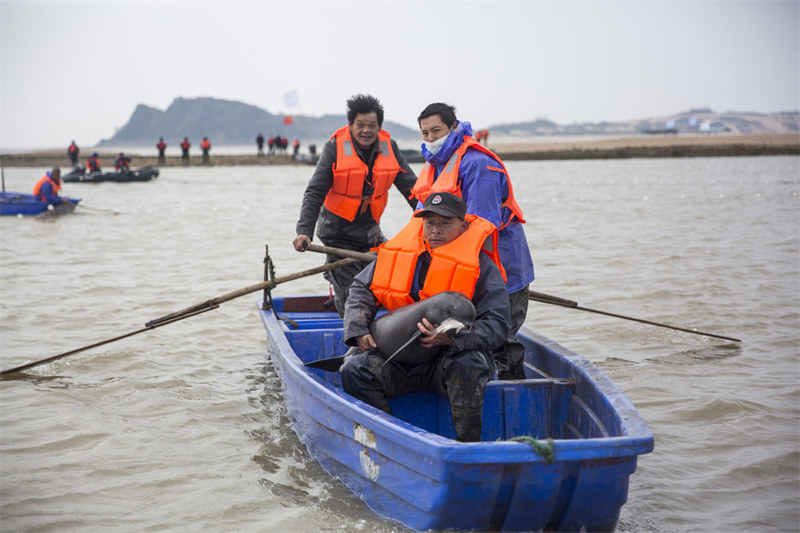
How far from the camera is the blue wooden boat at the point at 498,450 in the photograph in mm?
3307

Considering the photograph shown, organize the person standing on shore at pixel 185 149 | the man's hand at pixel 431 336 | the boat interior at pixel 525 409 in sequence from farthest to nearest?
the person standing on shore at pixel 185 149 → the boat interior at pixel 525 409 → the man's hand at pixel 431 336

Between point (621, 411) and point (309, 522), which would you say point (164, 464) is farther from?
point (621, 411)

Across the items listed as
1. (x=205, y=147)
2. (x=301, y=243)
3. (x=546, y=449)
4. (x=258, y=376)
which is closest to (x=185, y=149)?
(x=205, y=147)

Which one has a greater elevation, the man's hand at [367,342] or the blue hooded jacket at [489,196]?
the blue hooded jacket at [489,196]

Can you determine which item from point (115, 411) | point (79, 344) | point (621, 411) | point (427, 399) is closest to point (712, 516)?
point (621, 411)

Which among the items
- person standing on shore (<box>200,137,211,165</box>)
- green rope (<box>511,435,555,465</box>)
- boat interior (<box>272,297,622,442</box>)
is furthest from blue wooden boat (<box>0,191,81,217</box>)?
person standing on shore (<box>200,137,211,165</box>)

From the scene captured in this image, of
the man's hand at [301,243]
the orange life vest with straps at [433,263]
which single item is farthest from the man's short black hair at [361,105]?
the orange life vest with straps at [433,263]

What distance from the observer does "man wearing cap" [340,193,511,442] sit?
3.89m

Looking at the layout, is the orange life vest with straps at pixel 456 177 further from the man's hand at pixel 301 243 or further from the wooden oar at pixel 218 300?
the wooden oar at pixel 218 300

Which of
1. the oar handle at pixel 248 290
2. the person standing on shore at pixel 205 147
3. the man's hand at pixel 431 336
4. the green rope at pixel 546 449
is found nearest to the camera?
the green rope at pixel 546 449

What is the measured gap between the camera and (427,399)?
445cm

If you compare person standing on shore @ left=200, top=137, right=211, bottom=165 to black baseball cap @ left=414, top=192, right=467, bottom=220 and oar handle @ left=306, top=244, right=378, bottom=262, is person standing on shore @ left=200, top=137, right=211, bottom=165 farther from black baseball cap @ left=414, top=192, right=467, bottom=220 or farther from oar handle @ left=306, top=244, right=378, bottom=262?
black baseball cap @ left=414, top=192, right=467, bottom=220

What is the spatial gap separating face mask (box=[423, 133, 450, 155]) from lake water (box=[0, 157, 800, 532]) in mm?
2101

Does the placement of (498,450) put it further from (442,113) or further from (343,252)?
(343,252)
